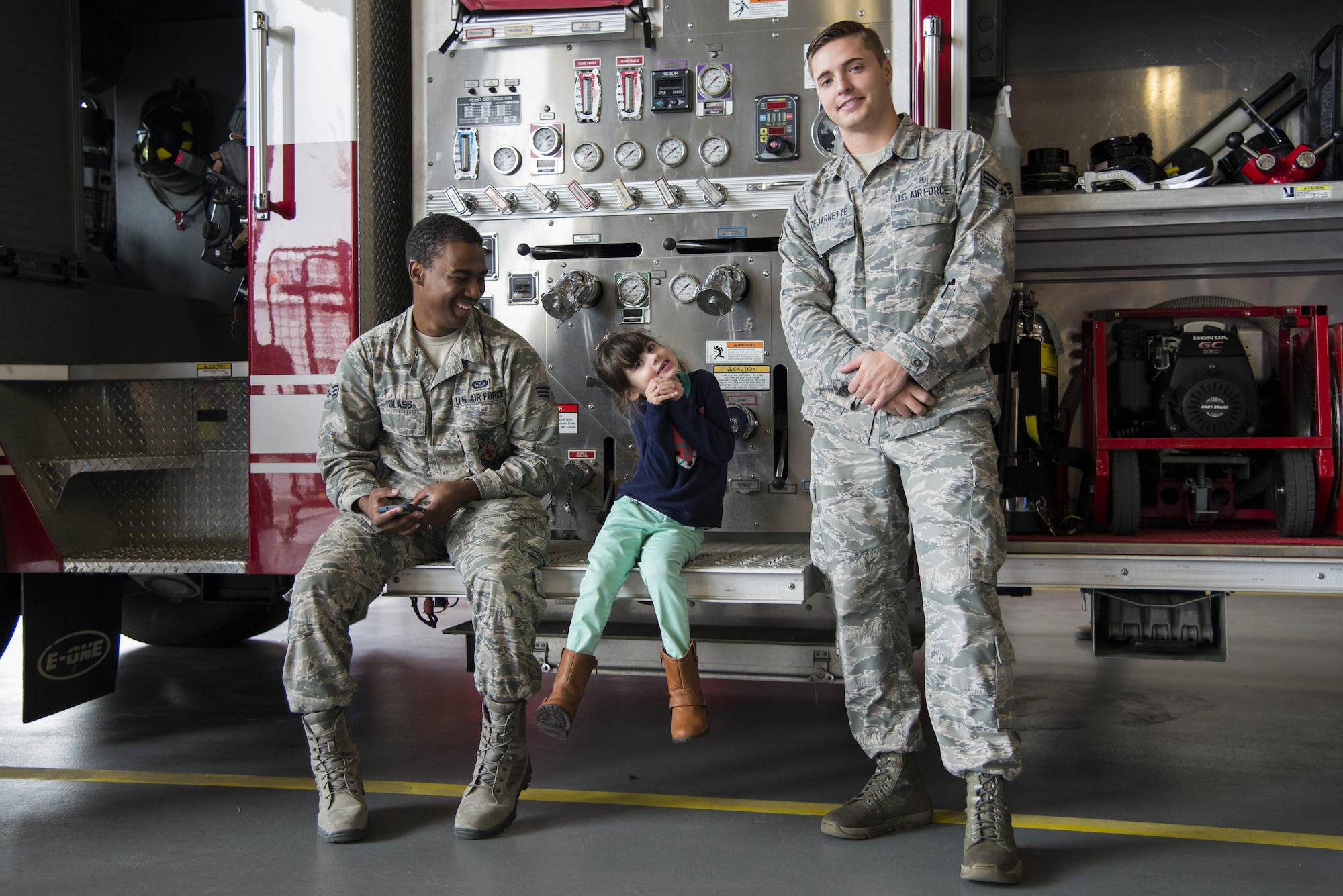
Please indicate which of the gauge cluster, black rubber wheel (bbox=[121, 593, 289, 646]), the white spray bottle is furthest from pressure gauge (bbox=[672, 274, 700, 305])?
black rubber wheel (bbox=[121, 593, 289, 646])

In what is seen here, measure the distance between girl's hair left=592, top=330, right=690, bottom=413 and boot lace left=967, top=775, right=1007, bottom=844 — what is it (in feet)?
5.20

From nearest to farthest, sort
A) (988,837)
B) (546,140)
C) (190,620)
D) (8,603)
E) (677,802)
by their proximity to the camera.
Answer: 1. (988,837)
2. (677,802)
3. (546,140)
4. (8,603)
5. (190,620)

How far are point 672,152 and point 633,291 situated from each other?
515 mm

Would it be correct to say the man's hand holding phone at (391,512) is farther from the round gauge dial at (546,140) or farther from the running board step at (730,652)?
the round gauge dial at (546,140)

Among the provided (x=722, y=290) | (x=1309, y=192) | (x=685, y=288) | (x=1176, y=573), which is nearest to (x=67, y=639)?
(x=685, y=288)

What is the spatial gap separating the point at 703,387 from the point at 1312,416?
212cm

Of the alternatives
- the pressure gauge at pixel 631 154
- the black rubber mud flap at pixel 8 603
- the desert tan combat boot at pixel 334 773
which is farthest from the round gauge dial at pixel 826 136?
the black rubber mud flap at pixel 8 603

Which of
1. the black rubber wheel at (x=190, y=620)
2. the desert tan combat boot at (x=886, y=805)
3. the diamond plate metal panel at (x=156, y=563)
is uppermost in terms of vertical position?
the diamond plate metal panel at (x=156, y=563)

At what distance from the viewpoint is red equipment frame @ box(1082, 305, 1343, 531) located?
341 cm

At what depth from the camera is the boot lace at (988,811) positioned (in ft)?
8.10

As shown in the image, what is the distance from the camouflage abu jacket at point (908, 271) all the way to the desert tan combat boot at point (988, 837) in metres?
0.91

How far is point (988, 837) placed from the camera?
2.46 meters

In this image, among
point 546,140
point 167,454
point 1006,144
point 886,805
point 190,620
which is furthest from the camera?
point 190,620

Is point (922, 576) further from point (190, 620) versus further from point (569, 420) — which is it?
point (190, 620)
